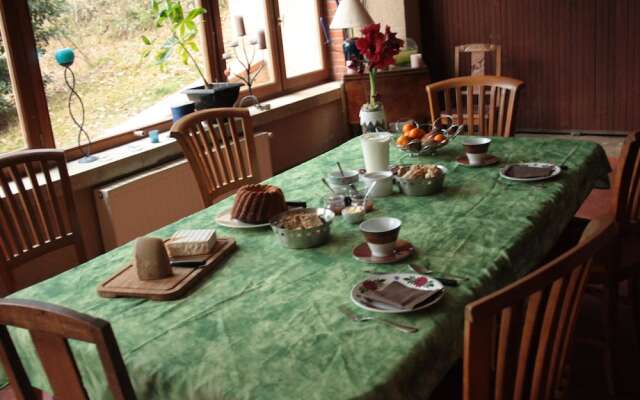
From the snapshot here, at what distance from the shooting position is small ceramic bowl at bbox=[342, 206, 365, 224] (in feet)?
6.52

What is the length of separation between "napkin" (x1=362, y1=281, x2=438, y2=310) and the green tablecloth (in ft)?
0.10

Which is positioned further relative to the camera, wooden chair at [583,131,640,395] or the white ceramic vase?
the white ceramic vase

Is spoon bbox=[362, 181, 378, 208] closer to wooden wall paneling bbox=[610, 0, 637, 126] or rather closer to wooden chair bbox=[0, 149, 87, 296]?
wooden chair bbox=[0, 149, 87, 296]

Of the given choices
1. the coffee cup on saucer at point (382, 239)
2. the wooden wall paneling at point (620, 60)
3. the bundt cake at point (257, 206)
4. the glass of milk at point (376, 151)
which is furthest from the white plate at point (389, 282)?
the wooden wall paneling at point (620, 60)

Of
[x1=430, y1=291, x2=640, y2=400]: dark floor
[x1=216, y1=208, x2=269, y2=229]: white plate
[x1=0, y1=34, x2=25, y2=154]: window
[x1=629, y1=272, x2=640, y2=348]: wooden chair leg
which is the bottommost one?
[x1=430, y1=291, x2=640, y2=400]: dark floor

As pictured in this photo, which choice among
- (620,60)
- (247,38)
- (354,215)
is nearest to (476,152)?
(354,215)

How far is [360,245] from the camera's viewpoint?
182 cm

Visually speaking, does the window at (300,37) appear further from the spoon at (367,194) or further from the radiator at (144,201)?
the spoon at (367,194)

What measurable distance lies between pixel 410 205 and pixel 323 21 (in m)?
3.43

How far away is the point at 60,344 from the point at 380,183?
50.4 inches

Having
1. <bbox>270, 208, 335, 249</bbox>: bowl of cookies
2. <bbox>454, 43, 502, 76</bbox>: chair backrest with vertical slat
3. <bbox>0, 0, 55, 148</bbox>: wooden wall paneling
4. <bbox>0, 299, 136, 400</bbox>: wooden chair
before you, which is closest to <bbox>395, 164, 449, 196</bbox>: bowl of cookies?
<bbox>270, 208, 335, 249</bbox>: bowl of cookies

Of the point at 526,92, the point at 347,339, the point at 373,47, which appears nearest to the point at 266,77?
the point at 526,92

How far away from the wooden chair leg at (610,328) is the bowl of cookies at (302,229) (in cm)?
89

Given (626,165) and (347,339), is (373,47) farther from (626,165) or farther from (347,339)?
(347,339)
